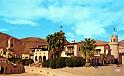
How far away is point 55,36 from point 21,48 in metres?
36.3

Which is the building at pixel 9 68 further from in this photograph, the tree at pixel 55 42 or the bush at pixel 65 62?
the tree at pixel 55 42

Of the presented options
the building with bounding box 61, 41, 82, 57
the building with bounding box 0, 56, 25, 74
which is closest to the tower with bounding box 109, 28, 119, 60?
the building with bounding box 61, 41, 82, 57

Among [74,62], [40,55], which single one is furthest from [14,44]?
[74,62]

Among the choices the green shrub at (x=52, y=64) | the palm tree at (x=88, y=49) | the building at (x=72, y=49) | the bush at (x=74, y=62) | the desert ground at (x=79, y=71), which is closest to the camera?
the desert ground at (x=79, y=71)

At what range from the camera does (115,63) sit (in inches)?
3708

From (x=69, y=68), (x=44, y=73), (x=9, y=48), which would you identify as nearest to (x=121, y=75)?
(x=69, y=68)

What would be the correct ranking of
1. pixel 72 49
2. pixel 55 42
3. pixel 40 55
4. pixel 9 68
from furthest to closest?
pixel 40 55
pixel 72 49
pixel 55 42
pixel 9 68

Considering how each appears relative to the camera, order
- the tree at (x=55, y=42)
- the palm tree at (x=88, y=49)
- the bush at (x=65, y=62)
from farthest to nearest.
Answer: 1. the tree at (x=55, y=42)
2. the palm tree at (x=88, y=49)
3. the bush at (x=65, y=62)

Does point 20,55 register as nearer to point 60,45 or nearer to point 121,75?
point 60,45

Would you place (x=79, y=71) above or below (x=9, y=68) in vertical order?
below

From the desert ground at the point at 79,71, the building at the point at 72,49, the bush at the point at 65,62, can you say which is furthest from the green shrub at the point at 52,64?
the building at the point at 72,49

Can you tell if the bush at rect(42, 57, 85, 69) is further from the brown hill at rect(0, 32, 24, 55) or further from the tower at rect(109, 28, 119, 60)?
the brown hill at rect(0, 32, 24, 55)

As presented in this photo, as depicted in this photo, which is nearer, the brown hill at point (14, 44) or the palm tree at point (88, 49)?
the palm tree at point (88, 49)

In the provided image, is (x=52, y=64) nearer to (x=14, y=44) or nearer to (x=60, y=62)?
(x=60, y=62)
